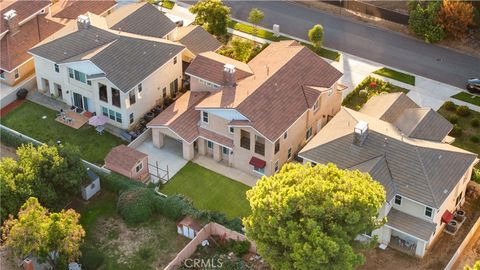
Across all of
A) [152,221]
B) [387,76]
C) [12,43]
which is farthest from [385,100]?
[12,43]

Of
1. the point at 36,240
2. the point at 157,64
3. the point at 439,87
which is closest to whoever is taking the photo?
the point at 36,240

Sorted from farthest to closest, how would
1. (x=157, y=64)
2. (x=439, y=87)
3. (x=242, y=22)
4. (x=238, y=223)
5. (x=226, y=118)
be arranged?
(x=242, y=22) → (x=439, y=87) → (x=157, y=64) → (x=226, y=118) → (x=238, y=223)

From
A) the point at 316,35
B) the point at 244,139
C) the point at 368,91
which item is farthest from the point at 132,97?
the point at 368,91

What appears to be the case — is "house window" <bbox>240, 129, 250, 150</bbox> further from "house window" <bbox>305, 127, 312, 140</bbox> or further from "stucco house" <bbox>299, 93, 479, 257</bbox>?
"house window" <bbox>305, 127, 312, 140</bbox>

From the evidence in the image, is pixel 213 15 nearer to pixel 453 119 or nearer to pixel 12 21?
pixel 12 21

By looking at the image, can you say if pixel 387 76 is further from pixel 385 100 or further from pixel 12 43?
pixel 12 43

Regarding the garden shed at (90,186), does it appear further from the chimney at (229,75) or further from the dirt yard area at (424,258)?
the dirt yard area at (424,258)

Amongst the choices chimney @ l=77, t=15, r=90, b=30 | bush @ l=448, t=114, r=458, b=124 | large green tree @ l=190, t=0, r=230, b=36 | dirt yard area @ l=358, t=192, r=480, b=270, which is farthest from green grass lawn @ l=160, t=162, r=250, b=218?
bush @ l=448, t=114, r=458, b=124
